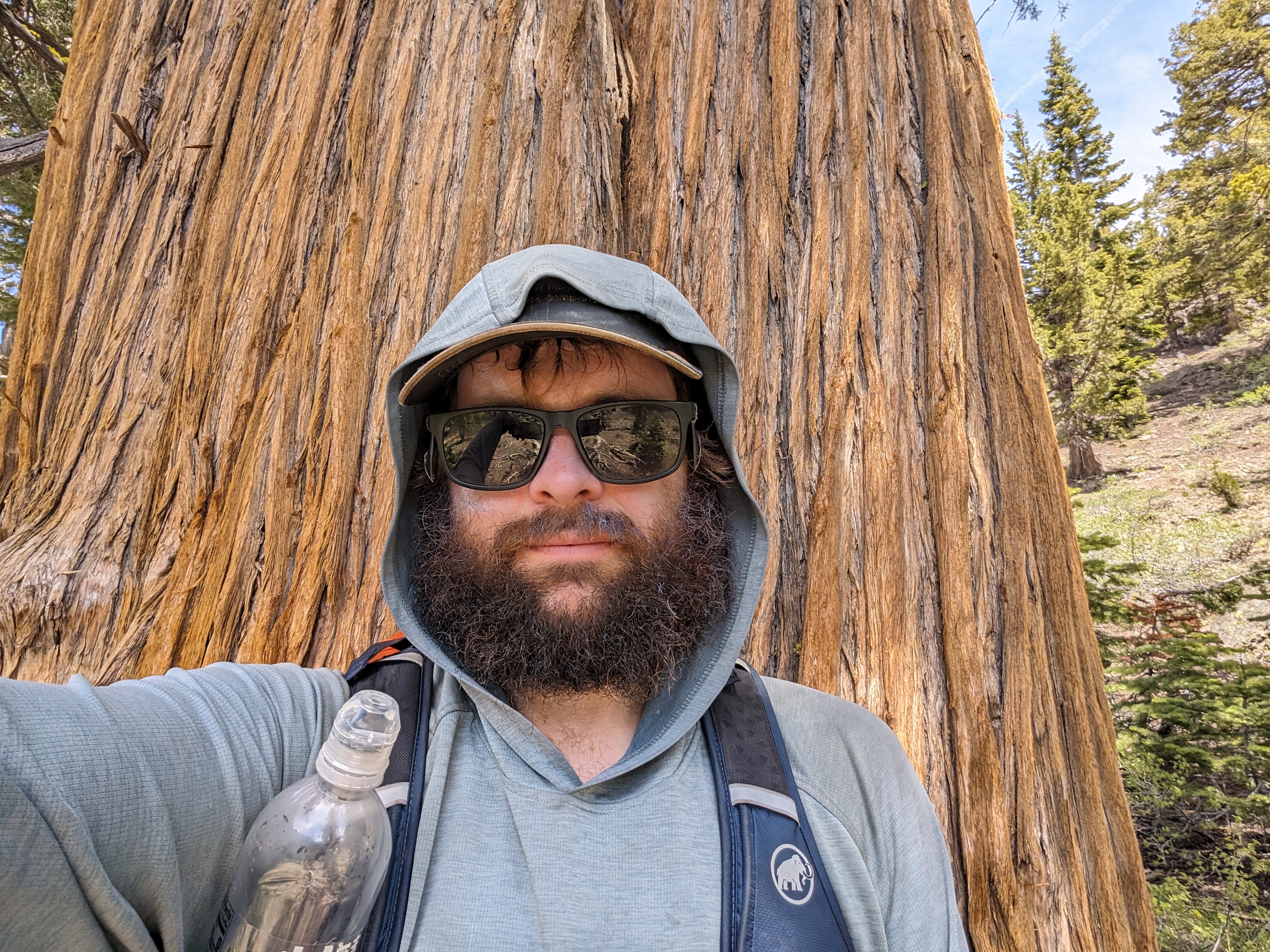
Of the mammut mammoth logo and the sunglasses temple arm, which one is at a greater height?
the sunglasses temple arm

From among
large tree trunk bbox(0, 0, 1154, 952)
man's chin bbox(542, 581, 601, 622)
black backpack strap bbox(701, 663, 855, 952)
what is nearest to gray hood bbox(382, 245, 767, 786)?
black backpack strap bbox(701, 663, 855, 952)

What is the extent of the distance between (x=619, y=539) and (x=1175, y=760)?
550 centimetres

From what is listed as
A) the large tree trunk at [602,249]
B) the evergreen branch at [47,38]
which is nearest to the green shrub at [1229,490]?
the large tree trunk at [602,249]

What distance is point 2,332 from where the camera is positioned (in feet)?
36.6

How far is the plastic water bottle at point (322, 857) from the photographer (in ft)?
2.89

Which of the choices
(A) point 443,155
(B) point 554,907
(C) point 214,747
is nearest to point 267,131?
(A) point 443,155

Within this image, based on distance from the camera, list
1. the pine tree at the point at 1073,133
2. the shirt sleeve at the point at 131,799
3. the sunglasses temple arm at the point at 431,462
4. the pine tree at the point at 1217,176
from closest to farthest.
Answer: the shirt sleeve at the point at 131,799 → the sunglasses temple arm at the point at 431,462 → the pine tree at the point at 1217,176 → the pine tree at the point at 1073,133

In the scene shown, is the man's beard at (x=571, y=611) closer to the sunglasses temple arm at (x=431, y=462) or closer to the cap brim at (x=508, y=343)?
the sunglasses temple arm at (x=431, y=462)

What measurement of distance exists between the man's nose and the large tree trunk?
2.88ft

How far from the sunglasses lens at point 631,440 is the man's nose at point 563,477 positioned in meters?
0.02

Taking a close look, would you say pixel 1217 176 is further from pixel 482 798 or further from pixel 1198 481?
pixel 482 798

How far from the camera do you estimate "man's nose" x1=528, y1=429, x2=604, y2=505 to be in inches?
53.5

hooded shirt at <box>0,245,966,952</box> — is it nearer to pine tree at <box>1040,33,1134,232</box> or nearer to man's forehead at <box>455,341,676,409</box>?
man's forehead at <box>455,341,676,409</box>

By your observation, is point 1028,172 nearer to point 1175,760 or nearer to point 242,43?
point 1175,760
